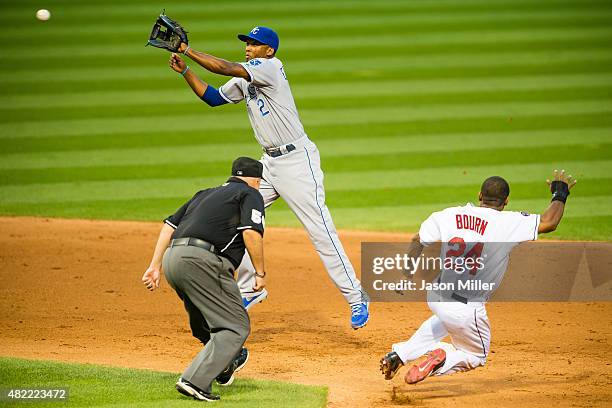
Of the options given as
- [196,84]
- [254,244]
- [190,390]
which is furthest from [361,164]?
[190,390]

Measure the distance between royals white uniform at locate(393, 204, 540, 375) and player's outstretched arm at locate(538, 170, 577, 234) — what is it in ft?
0.23

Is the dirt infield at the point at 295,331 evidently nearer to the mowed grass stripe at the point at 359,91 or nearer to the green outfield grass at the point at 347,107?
the green outfield grass at the point at 347,107

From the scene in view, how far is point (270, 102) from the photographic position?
7.50 meters

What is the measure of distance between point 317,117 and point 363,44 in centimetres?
346

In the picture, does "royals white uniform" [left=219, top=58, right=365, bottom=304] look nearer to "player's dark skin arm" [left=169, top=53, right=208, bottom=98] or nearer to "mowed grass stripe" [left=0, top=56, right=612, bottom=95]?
"player's dark skin arm" [left=169, top=53, right=208, bottom=98]

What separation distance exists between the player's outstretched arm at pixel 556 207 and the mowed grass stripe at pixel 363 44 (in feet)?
36.5

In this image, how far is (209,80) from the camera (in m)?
Answer: 15.7

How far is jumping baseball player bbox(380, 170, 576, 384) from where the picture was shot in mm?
6316

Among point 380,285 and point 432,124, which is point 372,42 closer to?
point 432,124

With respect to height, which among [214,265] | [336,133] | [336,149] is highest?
[214,265]

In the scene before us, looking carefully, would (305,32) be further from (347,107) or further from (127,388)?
(127,388)

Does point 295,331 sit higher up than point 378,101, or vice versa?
point 378,101

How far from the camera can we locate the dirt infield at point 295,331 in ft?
22.5

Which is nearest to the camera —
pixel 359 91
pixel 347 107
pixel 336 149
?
pixel 336 149
